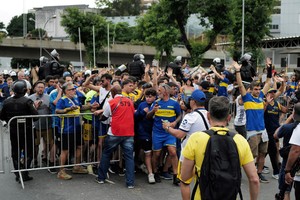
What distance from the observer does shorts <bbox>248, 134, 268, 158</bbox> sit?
7.64 m

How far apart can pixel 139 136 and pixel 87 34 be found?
45.4 metres

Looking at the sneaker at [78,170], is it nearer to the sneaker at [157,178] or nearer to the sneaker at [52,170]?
the sneaker at [52,170]

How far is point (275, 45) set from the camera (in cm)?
5862

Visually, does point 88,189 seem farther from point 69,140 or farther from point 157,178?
point 157,178

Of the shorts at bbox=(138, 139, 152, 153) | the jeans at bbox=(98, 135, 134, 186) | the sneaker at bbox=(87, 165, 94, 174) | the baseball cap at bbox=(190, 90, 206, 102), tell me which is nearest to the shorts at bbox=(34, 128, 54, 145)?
the sneaker at bbox=(87, 165, 94, 174)

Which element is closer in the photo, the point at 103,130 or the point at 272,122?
the point at 272,122

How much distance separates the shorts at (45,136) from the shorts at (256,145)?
415cm

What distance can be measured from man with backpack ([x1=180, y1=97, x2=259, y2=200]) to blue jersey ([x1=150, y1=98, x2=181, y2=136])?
3.81m

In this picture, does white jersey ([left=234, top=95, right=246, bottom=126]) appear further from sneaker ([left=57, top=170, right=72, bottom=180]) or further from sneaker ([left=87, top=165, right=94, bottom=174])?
sneaker ([left=57, top=170, right=72, bottom=180])

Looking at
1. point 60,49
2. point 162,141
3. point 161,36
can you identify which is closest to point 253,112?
point 162,141

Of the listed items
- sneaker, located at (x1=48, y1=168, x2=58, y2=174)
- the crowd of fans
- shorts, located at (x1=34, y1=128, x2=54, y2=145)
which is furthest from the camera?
shorts, located at (x1=34, y1=128, x2=54, y2=145)

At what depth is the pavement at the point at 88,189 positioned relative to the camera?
692cm

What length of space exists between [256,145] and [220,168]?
178 inches

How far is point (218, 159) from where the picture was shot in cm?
338
